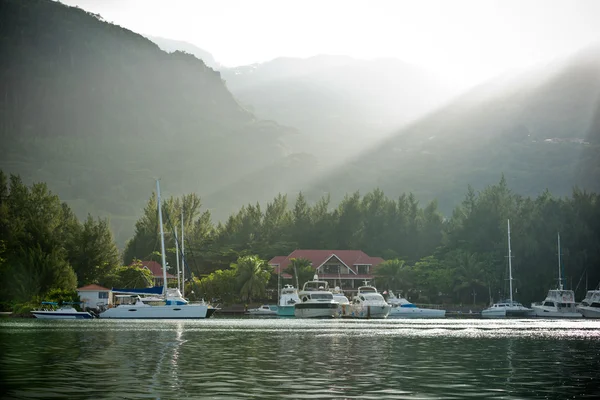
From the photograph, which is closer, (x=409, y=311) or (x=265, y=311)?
(x=409, y=311)

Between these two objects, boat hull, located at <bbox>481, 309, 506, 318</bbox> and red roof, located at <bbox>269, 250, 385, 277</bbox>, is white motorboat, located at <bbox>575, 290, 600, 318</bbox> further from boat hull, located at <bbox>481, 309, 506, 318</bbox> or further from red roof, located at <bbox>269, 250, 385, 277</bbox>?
red roof, located at <bbox>269, 250, 385, 277</bbox>

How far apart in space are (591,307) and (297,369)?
96130mm

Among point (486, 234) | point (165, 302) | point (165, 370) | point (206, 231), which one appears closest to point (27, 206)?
point (165, 302)

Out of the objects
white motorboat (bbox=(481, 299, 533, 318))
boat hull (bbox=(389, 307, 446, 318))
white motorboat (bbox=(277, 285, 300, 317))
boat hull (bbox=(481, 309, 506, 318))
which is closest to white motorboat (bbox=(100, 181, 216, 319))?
white motorboat (bbox=(277, 285, 300, 317))

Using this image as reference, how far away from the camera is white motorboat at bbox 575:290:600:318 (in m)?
113

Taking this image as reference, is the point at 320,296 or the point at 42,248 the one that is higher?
the point at 42,248

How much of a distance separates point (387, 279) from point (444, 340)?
94054mm

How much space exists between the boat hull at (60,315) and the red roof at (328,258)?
195ft

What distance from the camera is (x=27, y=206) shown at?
4532 inches

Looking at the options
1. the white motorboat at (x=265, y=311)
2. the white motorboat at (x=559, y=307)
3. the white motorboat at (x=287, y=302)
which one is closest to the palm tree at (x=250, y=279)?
the white motorboat at (x=265, y=311)

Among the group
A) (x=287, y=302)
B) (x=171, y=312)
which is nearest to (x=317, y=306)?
(x=287, y=302)

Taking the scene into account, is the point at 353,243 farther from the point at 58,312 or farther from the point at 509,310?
the point at 58,312

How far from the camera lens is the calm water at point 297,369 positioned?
882 inches

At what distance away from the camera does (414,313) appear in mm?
120125
